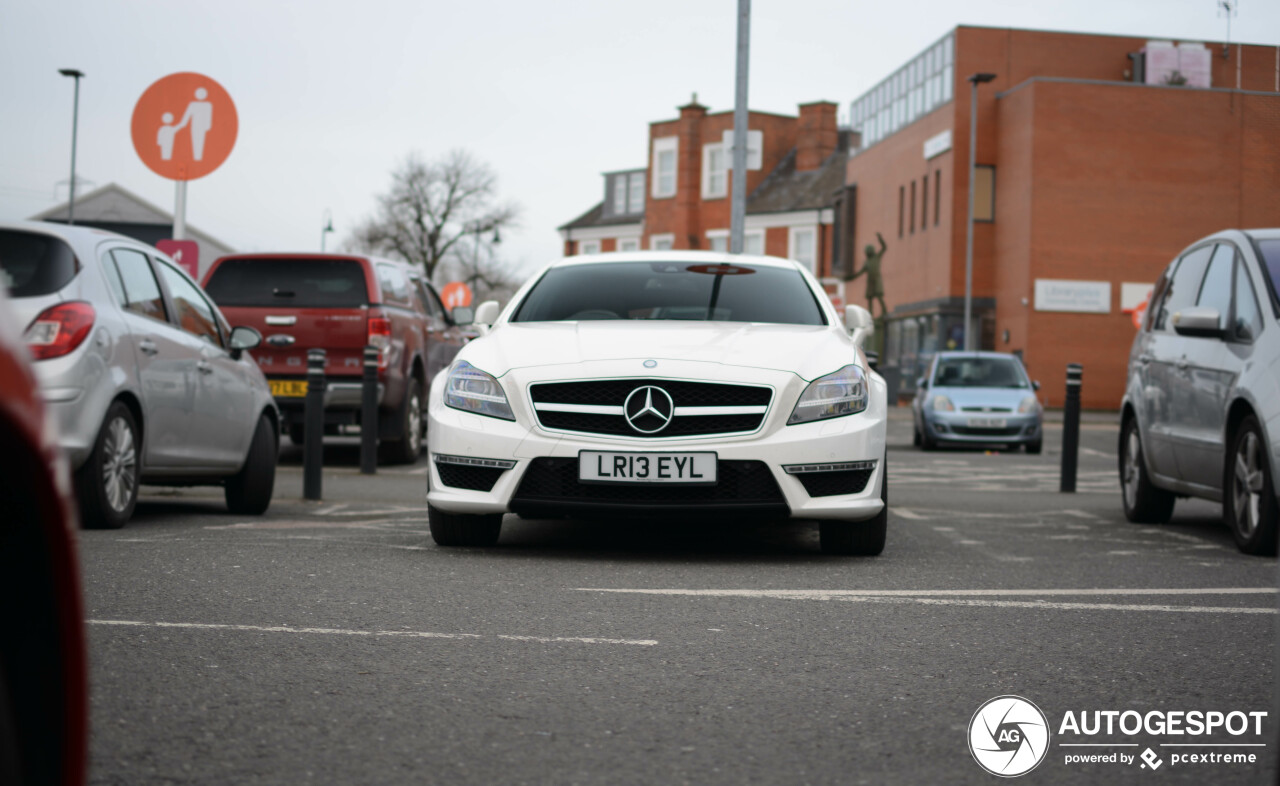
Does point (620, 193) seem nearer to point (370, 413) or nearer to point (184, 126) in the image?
point (370, 413)

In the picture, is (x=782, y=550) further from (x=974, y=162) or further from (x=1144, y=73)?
(x=1144, y=73)

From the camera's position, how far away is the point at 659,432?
6422 mm

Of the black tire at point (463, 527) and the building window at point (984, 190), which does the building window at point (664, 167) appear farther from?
the black tire at point (463, 527)

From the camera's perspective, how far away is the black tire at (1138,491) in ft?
31.1

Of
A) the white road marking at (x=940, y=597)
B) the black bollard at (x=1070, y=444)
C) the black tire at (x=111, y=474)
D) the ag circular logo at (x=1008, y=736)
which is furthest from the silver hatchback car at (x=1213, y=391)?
the black tire at (x=111, y=474)

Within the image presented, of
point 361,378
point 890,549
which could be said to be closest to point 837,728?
point 890,549

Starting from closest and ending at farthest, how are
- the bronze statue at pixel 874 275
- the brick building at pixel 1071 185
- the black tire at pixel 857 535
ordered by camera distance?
the black tire at pixel 857 535 < the brick building at pixel 1071 185 < the bronze statue at pixel 874 275

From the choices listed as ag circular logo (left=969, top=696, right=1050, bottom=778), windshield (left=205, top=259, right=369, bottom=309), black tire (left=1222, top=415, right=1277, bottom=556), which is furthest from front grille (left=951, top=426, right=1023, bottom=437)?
ag circular logo (left=969, top=696, right=1050, bottom=778)

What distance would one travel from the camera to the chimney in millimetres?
67688

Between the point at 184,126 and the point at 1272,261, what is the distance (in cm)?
835

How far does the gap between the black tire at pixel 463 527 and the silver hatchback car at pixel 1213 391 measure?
12.5 ft

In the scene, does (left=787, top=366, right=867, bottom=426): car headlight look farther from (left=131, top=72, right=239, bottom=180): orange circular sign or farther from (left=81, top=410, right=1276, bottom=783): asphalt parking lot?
(left=131, top=72, right=239, bottom=180): orange circular sign

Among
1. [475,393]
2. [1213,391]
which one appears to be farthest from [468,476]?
[1213,391]

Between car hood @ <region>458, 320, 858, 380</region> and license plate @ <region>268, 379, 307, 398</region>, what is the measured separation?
254 inches
